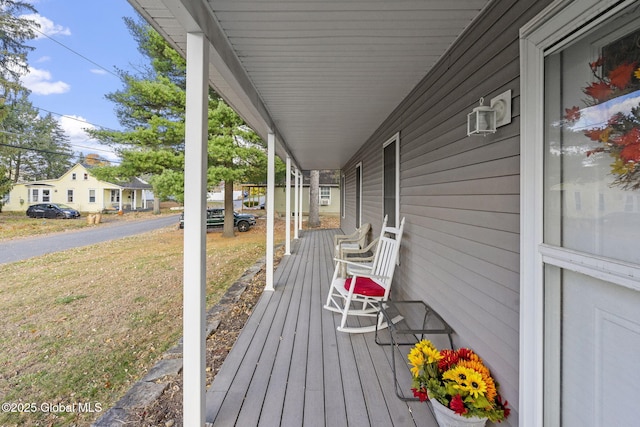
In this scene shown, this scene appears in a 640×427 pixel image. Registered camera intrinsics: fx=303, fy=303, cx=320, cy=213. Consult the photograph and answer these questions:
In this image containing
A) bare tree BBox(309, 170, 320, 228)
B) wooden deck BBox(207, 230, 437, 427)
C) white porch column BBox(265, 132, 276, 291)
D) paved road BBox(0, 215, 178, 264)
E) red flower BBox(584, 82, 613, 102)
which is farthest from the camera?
bare tree BBox(309, 170, 320, 228)

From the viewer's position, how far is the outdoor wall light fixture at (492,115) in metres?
1.52

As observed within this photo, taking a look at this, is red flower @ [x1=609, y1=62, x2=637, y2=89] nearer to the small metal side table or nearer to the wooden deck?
the small metal side table

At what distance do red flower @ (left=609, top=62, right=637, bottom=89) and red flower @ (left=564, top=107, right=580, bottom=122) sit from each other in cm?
14

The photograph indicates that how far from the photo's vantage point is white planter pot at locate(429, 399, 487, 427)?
1.47 m

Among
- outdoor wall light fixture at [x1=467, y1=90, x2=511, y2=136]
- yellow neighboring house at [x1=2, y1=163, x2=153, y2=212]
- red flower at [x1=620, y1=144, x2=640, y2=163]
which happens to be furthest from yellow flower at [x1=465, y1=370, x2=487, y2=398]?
yellow neighboring house at [x1=2, y1=163, x2=153, y2=212]

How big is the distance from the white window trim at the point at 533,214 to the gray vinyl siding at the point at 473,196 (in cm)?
8

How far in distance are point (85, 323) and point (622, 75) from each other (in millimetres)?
6210

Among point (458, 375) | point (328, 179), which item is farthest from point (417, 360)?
point (328, 179)

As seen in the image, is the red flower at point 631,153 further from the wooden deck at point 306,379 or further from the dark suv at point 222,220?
the dark suv at point 222,220

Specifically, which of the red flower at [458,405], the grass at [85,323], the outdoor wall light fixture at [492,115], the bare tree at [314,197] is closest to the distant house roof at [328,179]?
the bare tree at [314,197]

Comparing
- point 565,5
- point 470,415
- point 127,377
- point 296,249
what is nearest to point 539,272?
point 470,415

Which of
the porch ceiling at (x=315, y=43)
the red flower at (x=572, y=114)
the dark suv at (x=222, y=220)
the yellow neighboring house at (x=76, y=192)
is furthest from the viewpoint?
the yellow neighboring house at (x=76, y=192)

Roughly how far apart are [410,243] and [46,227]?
1888cm

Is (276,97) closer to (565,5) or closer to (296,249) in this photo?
(565,5)
